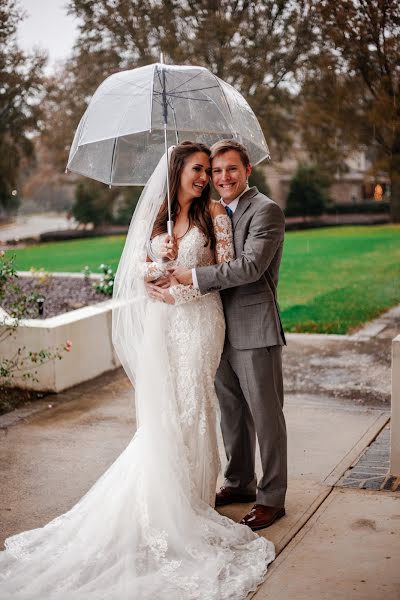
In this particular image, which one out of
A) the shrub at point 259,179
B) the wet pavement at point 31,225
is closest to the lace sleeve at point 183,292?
the wet pavement at point 31,225

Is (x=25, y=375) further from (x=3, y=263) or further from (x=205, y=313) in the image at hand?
(x=205, y=313)

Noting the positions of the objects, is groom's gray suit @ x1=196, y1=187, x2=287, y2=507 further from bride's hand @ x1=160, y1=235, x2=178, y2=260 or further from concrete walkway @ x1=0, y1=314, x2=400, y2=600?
concrete walkway @ x1=0, y1=314, x2=400, y2=600

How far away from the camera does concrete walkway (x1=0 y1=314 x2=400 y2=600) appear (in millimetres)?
3449

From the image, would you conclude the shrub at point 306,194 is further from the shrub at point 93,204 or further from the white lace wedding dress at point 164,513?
the white lace wedding dress at point 164,513

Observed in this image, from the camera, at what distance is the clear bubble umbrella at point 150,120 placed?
413 centimetres

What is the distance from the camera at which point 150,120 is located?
159 inches

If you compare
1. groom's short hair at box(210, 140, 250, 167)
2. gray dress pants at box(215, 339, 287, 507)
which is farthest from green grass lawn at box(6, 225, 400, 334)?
groom's short hair at box(210, 140, 250, 167)

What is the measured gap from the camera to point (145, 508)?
3.70 metres

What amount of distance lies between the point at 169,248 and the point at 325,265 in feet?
27.1

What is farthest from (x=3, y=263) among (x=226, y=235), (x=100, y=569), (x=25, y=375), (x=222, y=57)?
(x=222, y=57)

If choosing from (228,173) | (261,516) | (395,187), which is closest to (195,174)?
(228,173)

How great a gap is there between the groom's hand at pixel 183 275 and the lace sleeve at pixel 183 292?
0.02 m

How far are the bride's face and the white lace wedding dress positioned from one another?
0.68 feet

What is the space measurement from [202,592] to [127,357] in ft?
4.47
